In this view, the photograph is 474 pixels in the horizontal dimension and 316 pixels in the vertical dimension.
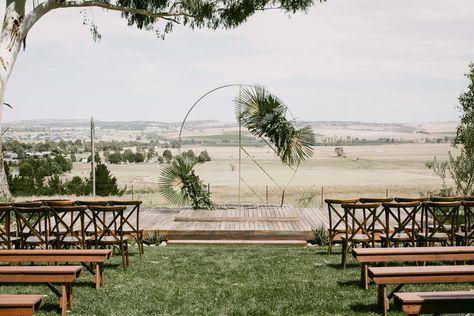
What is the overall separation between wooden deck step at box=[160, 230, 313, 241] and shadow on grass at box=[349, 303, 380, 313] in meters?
5.13

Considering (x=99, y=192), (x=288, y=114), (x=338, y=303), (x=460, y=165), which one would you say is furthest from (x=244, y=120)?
(x=99, y=192)

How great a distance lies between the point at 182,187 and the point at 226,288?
8.45 metres

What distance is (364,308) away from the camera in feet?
19.9

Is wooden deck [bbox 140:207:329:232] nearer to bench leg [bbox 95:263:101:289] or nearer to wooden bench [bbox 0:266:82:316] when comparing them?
bench leg [bbox 95:263:101:289]

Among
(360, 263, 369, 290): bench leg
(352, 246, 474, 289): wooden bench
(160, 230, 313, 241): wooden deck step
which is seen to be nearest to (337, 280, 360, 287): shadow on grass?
(360, 263, 369, 290): bench leg

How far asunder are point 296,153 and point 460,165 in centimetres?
426

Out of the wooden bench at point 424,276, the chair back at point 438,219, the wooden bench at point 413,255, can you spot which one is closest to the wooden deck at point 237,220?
the chair back at point 438,219

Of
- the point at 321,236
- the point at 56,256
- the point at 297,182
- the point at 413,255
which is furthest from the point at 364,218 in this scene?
the point at 297,182

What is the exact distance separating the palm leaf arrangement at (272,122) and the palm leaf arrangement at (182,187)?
187 centimetres

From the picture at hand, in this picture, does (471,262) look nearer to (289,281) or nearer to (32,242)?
(289,281)

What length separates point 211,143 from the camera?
158m

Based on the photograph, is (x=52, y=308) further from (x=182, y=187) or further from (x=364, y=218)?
(x=182, y=187)

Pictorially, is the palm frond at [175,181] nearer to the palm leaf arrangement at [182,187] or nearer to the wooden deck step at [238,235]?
the palm leaf arrangement at [182,187]

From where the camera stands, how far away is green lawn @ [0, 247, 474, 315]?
6.13m
